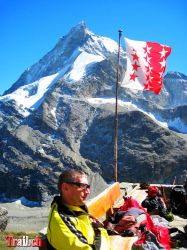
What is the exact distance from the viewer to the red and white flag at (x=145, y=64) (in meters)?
17.9

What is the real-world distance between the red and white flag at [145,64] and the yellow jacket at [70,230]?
12900mm

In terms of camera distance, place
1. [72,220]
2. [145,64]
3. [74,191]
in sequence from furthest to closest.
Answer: [145,64]
[74,191]
[72,220]

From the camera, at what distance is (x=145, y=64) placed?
59.1 ft

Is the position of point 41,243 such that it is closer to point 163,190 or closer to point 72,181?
point 72,181

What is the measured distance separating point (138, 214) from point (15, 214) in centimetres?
16411

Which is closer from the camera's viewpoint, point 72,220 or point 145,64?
point 72,220

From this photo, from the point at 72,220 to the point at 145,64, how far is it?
1375cm

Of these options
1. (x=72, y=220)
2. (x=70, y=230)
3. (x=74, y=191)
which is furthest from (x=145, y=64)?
(x=70, y=230)

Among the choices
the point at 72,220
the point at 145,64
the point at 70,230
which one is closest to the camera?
the point at 70,230

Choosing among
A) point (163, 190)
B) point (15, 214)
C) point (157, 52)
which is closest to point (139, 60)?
point (157, 52)

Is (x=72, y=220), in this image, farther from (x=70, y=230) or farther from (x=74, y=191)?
(x=74, y=191)

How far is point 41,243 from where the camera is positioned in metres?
5.60

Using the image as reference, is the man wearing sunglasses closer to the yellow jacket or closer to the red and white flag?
the yellow jacket

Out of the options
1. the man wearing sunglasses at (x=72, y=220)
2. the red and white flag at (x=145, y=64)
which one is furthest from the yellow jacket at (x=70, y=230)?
the red and white flag at (x=145, y=64)
